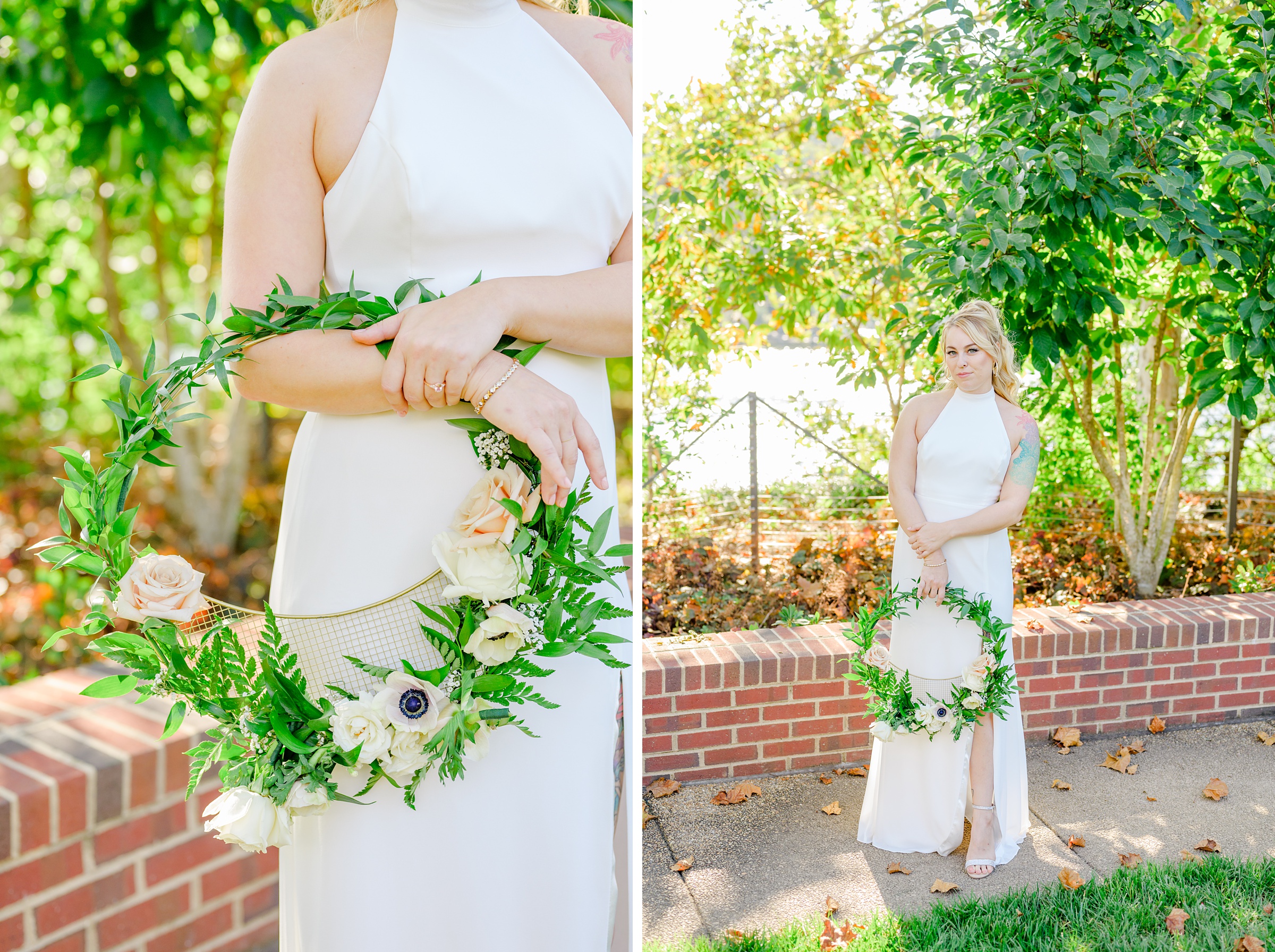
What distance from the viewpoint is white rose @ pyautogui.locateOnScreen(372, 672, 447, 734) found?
883 millimetres

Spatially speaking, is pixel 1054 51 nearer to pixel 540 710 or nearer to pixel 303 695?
pixel 540 710

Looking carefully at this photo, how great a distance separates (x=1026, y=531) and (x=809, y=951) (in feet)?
7.32

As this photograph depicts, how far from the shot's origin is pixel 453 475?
954 millimetres

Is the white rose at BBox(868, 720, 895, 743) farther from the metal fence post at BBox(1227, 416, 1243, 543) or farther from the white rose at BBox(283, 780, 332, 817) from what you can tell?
the metal fence post at BBox(1227, 416, 1243, 543)

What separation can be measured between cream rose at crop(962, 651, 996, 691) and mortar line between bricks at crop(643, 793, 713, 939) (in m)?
0.79

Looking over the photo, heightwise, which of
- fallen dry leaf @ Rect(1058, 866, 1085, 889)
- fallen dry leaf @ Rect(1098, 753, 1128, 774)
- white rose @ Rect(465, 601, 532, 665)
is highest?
white rose @ Rect(465, 601, 532, 665)

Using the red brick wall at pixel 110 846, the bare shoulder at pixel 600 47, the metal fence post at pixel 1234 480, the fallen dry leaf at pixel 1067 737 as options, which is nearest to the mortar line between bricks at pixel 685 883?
the red brick wall at pixel 110 846

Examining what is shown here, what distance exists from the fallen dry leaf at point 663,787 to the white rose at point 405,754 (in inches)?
67.2

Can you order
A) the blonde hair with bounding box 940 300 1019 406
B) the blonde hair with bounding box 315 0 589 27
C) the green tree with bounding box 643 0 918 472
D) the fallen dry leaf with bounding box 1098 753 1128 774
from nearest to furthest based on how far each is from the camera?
1. the blonde hair with bounding box 315 0 589 27
2. the blonde hair with bounding box 940 300 1019 406
3. the fallen dry leaf with bounding box 1098 753 1128 774
4. the green tree with bounding box 643 0 918 472

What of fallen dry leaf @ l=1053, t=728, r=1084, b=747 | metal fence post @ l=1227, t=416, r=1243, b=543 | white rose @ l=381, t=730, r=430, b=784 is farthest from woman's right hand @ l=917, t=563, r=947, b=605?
metal fence post @ l=1227, t=416, r=1243, b=543

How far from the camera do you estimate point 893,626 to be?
84.5 inches

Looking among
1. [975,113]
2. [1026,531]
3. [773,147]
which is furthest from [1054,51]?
[1026,531]

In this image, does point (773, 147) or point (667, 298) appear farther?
point (773, 147)

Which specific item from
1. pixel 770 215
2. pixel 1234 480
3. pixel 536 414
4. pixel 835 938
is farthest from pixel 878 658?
pixel 1234 480
